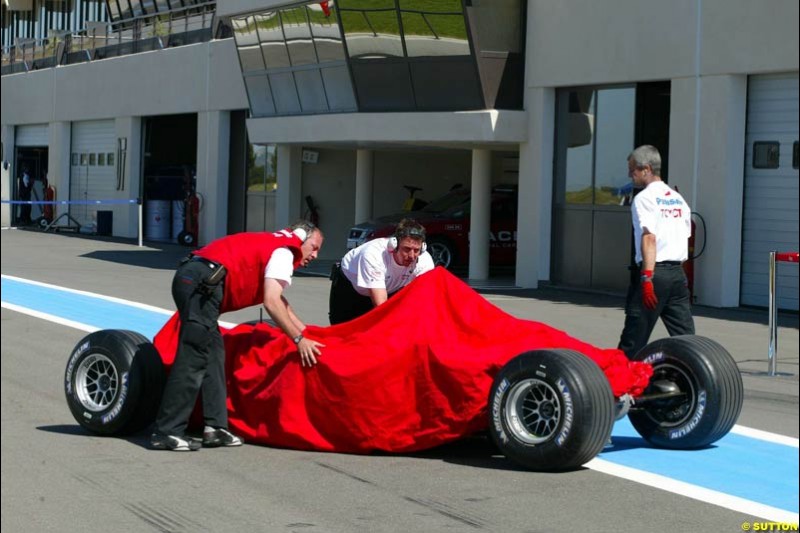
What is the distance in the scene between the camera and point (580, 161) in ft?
75.6

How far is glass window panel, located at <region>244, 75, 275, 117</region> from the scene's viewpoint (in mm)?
30906

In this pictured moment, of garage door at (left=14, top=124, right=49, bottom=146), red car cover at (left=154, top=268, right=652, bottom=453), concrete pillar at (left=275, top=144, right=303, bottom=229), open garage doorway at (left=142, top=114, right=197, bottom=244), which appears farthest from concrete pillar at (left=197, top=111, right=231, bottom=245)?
red car cover at (left=154, top=268, right=652, bottom=453)

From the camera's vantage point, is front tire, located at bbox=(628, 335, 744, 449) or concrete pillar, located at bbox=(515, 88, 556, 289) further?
concrete pillar, located at bbox=(515, 88, 556, 289)

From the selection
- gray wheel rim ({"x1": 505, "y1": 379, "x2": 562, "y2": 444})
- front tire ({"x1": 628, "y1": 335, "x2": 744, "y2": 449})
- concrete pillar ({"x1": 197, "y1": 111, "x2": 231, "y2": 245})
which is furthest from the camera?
concrete pillar ({"x1": 197, "y1": 111, "x2": 231, "y2": 245})

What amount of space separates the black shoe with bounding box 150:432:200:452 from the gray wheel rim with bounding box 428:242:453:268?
18.3 metres

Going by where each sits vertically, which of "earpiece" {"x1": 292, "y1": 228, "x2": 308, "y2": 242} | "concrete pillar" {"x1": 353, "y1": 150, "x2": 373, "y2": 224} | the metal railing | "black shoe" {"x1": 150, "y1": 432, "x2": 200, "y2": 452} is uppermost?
the metal railing

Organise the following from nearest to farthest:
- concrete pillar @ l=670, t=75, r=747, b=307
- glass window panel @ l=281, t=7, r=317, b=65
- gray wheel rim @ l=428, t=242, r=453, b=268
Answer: concrete pillar @ l=670, t=75, r=747, b=307, gray wheel rim @ l=428, t=242, r=453, b=268, glass window panel @ l=281, t=7, r=317, b=65

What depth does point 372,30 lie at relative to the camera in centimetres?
2584

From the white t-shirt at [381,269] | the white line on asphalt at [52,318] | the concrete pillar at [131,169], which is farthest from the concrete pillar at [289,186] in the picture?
the white t-shirt at [381,269]

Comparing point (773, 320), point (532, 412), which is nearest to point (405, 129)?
point (773, 320)

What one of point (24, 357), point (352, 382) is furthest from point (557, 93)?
point (352, 382)

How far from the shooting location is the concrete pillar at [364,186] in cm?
2966

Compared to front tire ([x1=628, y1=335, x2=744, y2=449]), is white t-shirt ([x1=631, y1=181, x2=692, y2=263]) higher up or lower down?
higher up

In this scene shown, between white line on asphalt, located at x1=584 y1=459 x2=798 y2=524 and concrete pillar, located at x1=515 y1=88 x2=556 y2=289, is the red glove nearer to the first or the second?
white line on asphalt, located at x1=584 y1=459 x2=798 y2=524
